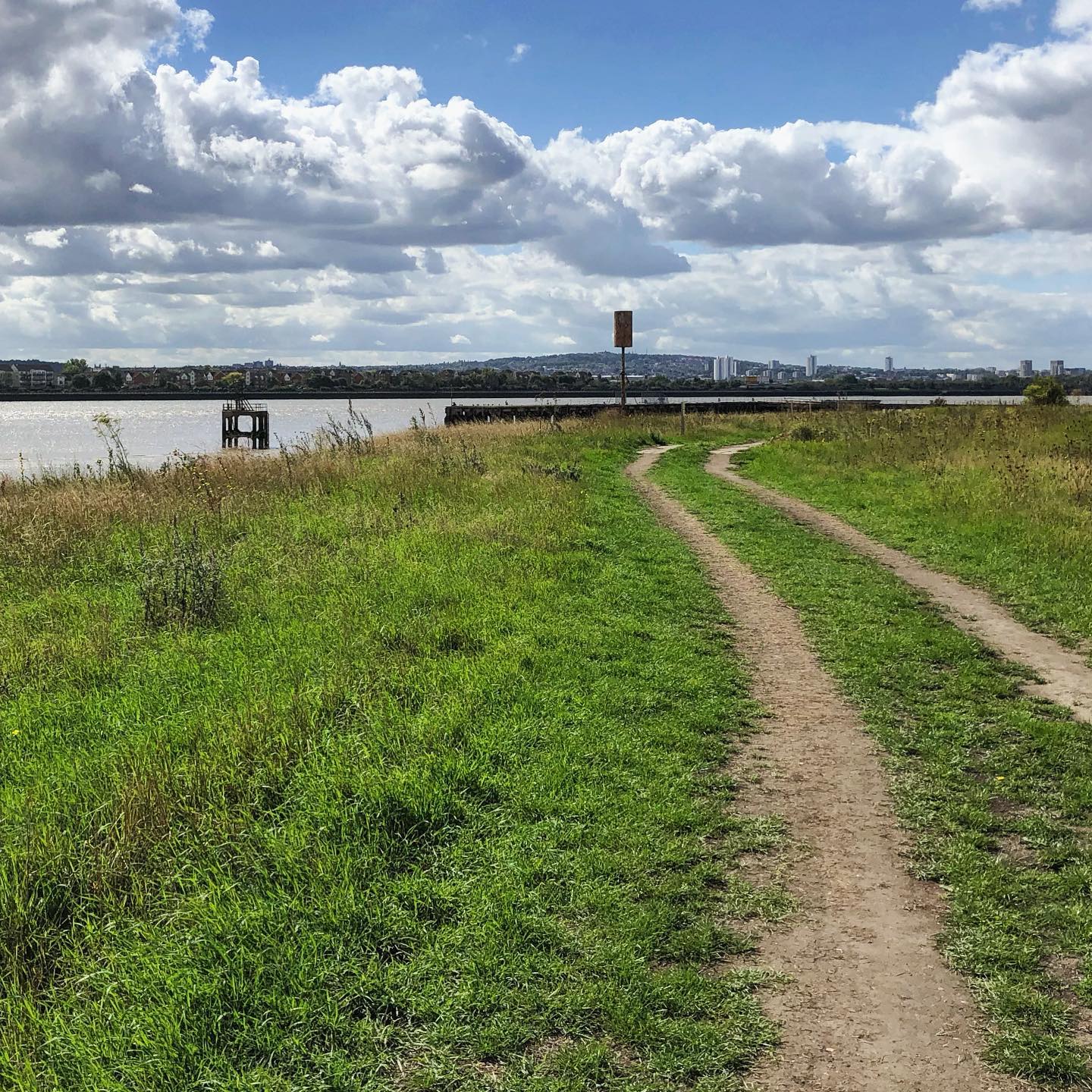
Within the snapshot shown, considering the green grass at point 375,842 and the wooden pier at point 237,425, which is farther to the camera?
the wooden pier at point 237,425

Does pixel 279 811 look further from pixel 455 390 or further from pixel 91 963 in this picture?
pixel 455 390

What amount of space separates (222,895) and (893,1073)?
2838mm

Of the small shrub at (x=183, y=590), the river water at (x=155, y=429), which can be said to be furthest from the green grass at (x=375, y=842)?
the river water at (x=155, y=429)

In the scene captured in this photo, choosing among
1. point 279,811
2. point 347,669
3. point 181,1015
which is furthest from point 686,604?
point 181,1015

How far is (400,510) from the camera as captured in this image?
14586 mm

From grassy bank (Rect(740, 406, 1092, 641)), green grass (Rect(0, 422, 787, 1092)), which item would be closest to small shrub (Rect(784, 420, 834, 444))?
grassy bank (Rect(740, 406, 1092, 641))

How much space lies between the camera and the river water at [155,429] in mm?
47375

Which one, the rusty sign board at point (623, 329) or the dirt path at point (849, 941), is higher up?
the rusty sign board at point (623, 329)

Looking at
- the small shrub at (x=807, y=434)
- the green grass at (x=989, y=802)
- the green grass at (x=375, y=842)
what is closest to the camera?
the green grass at (x=375, y=842)

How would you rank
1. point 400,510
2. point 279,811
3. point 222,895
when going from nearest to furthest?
point 222,895 < point 279,811 < point 400,510

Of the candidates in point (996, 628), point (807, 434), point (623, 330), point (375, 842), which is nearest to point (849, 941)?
point (375, 842)

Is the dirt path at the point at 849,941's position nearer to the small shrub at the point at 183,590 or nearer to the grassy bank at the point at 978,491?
the grassy bank at the point at 978,491

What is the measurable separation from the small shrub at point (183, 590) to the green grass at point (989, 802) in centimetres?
559

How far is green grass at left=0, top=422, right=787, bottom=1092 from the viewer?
11.6ft
